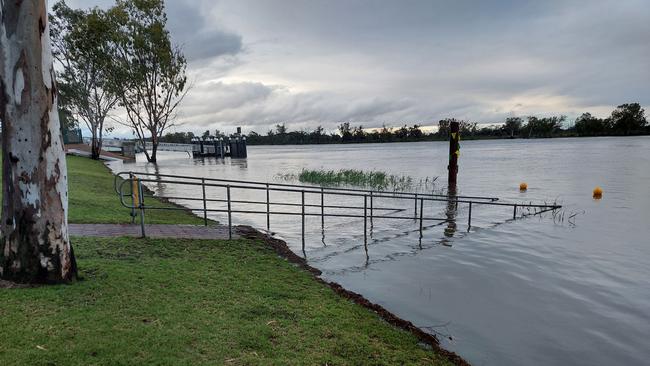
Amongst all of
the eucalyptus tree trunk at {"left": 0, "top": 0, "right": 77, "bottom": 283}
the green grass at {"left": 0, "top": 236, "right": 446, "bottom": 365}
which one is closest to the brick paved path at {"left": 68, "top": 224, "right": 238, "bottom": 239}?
the green grass at {"left": 0, "top": 236, "right": 446, "bottom": 365}

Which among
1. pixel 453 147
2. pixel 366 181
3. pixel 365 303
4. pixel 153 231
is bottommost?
pixel 366 181

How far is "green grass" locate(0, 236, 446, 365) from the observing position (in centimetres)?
329

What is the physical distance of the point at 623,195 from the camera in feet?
68.1

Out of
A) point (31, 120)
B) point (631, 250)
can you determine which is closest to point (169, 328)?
point (31, 120)

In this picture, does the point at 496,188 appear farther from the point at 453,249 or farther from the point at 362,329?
the point at 362,329

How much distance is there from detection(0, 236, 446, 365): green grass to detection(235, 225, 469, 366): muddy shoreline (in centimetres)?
21

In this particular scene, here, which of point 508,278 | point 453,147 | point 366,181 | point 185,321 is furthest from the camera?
point 366,181

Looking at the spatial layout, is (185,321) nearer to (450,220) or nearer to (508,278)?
(508,278)

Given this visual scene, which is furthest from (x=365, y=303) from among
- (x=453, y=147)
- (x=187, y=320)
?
(x=453, y=147)

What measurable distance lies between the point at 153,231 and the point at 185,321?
14.3 ft

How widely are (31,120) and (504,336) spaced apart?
Answer: 6152 mm

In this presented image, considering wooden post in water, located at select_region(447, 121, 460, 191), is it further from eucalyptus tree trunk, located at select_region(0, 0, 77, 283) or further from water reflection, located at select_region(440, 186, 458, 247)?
eucalyptus tree trunk, located at select_region(0, 0, 77, 283)

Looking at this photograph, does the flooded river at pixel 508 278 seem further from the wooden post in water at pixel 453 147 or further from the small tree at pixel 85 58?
the small tree at pixel 85 58

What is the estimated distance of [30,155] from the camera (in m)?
4.14
